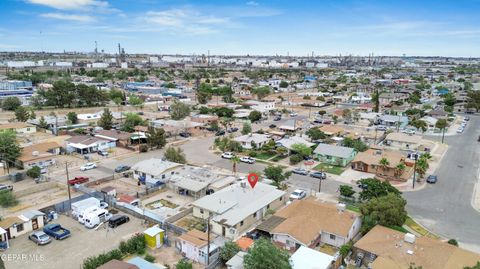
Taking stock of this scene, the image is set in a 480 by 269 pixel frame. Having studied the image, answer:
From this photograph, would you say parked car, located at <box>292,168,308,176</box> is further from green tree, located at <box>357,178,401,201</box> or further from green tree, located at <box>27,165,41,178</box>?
green tree, located at <box>27,165,41,178</box>

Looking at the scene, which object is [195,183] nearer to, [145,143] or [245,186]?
[245,186]

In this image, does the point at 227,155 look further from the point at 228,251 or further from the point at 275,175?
the point at 228,251

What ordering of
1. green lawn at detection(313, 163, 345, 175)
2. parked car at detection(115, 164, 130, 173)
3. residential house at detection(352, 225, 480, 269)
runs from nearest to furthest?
residential house at detection(352, 225, 480, 269)
parked car at detection(115, 164, 130, 173)
green lawn at detection(313, 163, 345, 175)

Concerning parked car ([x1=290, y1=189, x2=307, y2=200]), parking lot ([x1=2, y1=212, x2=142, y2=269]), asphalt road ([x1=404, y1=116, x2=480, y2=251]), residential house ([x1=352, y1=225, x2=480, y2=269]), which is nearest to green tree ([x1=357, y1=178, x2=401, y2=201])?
asphalt road ([x1=404, y1=116, x2=480, y2=251])

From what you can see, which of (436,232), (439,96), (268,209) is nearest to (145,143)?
(268,209)

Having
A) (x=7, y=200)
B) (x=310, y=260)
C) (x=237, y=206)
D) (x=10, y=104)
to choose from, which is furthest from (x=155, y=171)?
(x=10, y=104)

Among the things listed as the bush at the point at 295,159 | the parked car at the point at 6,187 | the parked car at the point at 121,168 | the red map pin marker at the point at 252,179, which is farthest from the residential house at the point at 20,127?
the red map pin marker at the point at 252,179
